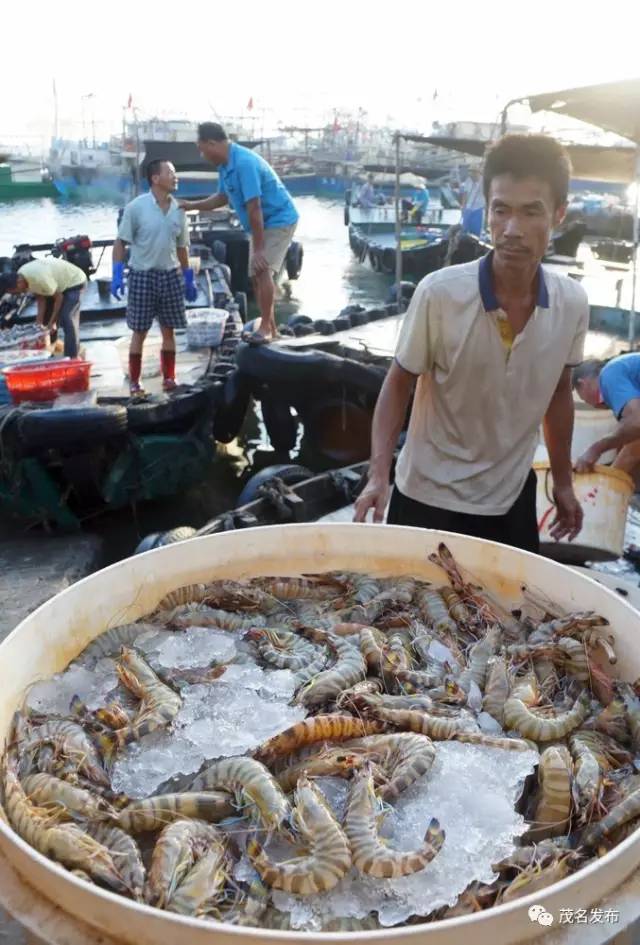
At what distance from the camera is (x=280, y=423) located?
9.91 m

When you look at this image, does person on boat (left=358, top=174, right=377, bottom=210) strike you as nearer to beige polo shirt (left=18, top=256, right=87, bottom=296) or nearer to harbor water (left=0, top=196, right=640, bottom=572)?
harbor water (left=0, top=196, right=640, bottom=572)

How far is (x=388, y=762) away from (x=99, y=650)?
0.85 m

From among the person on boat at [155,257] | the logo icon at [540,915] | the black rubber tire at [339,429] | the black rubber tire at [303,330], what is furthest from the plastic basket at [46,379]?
the logo icon at [540,915]

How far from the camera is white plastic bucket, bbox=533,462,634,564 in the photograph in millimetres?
3799

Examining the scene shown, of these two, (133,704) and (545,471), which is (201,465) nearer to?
(545,471)

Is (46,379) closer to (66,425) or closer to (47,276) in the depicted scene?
(66,425)

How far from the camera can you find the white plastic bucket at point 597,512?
12.5 ft

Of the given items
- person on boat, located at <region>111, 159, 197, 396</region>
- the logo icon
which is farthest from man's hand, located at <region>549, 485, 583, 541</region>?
person on boat, located at <region>111, 159, 197, 396</region>

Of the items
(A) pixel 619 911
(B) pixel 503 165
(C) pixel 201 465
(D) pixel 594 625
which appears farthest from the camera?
(C) pixel 201 465

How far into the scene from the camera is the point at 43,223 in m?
43.3

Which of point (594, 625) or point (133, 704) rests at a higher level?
point (594, 625)

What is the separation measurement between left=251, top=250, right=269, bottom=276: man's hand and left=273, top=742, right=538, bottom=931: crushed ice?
7438 millimetres

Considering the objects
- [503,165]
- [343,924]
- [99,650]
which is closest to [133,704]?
[99,650]

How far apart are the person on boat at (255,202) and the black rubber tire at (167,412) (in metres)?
1.18
